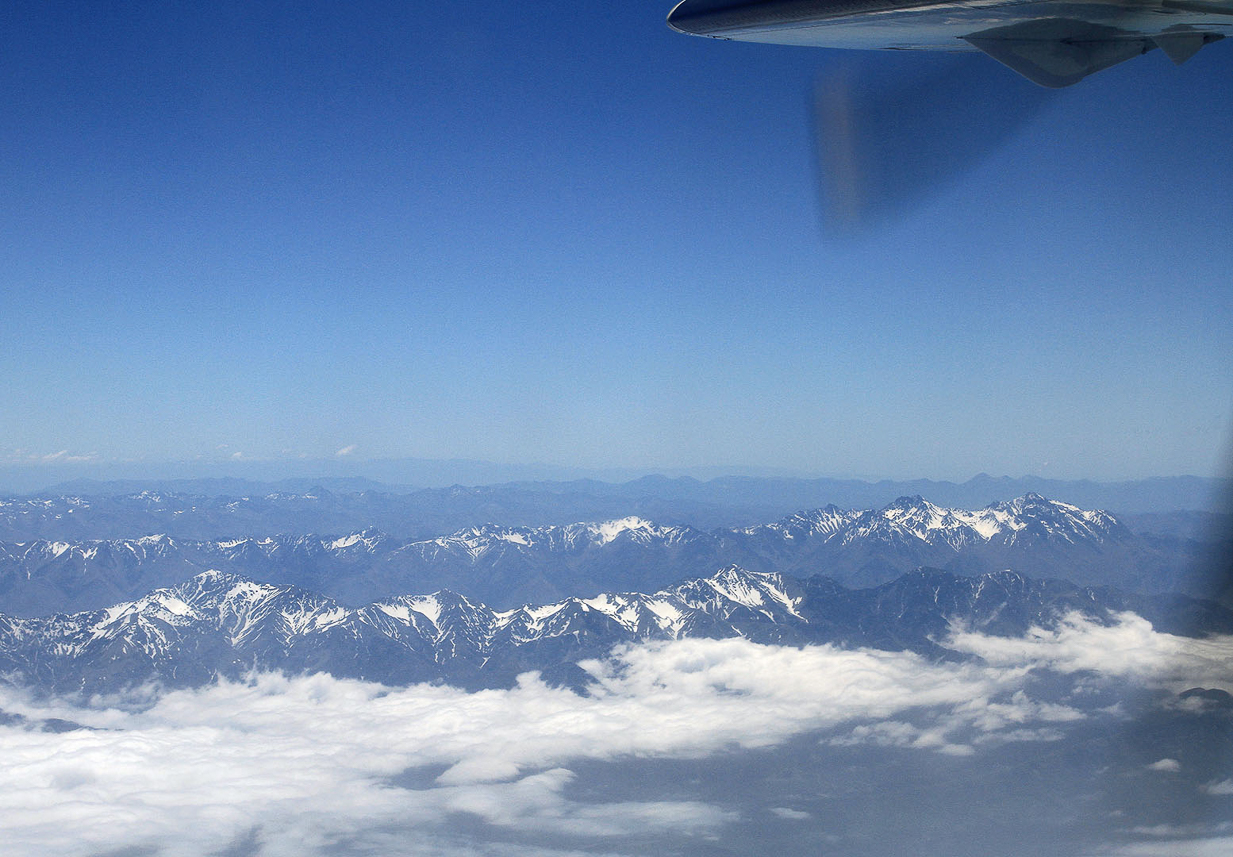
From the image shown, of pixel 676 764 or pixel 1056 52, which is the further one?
pixel 676 764

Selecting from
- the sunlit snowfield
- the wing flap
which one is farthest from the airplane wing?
the sunlit snowfield

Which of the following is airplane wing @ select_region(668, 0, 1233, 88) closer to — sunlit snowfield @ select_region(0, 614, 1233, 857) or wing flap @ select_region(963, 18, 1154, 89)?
wing flap @ select_region(963, 18, 1154, 89)

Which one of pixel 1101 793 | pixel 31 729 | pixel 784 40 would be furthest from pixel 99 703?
pixel 784 40

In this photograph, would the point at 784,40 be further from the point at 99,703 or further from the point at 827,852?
the point at 99,703

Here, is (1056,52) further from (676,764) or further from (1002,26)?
(676,764)

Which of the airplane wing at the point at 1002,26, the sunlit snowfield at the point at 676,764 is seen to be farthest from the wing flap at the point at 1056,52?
the sunlit snowfield at the point at 676,764

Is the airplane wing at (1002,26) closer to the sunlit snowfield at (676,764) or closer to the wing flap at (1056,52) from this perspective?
the wing flap at (1056,52)

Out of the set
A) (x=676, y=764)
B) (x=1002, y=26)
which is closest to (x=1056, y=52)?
(x=1002, y=26)
